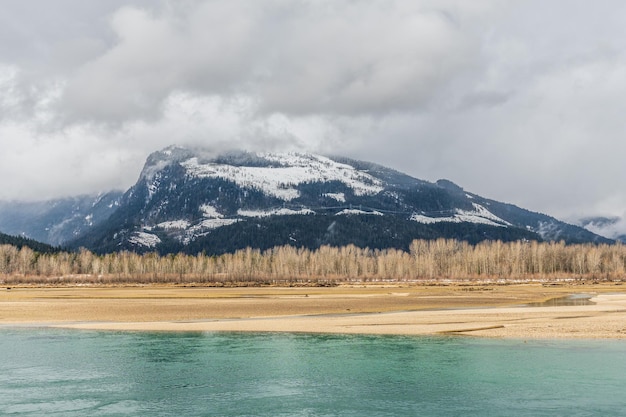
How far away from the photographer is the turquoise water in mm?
31875

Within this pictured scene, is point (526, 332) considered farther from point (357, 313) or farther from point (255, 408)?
point (255, 408)

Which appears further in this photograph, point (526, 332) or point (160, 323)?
point (160, 323)

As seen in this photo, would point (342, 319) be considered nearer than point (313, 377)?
No

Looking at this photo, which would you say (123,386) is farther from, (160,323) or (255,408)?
(160,323)

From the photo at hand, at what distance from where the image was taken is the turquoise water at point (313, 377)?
3188 cm

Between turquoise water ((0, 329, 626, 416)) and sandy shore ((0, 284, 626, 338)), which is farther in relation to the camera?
sandy shore ((0, 284, 626, 338))

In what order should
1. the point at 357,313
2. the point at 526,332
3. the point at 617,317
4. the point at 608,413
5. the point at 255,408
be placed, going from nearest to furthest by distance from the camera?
the point at 608,413 → the point at 255,408 → the point at 526,332 → the point at 617,317 → the point at 357,313

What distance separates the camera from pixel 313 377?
3994 centimetres

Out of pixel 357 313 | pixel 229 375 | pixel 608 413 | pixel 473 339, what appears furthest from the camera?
pixel 357 313

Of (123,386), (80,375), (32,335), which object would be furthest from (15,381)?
(32,335)

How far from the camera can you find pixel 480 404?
32.3 metres

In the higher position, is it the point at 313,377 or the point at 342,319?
the point at 313,377

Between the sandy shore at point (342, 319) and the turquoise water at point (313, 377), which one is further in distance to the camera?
the sandy shore at point (342, 319)

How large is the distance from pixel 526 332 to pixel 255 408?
118 ft
